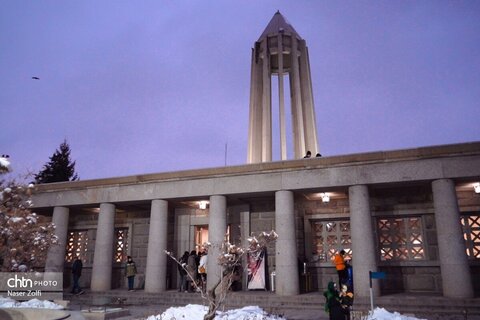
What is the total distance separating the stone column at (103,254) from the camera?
17.0m

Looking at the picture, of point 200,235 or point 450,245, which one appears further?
point 200,235

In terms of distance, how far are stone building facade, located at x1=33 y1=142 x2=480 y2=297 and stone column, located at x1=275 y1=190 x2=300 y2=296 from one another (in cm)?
4

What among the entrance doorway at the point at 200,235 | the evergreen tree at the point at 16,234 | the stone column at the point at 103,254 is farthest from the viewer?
the entrance doorway at the point at 200,235

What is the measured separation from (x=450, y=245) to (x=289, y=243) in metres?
5.25

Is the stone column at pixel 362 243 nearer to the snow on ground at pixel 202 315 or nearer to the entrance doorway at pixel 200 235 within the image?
the snow on ground at pixel 202 315

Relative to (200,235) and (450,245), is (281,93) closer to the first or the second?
(200,235)

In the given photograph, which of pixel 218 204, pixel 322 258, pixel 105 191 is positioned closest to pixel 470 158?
pixel 322 258

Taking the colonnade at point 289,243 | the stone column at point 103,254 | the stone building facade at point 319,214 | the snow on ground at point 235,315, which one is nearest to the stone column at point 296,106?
the stone building facade at point 319,214

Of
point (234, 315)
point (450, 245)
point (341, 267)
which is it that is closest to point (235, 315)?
point (234, 315)

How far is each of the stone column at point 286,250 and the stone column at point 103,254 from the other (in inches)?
294

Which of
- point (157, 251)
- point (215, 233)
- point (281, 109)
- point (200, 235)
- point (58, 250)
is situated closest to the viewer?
point (215, 233)

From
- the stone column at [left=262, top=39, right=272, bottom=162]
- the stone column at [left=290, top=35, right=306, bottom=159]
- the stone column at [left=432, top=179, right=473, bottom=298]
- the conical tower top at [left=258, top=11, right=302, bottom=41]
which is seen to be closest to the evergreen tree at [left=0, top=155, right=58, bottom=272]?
the stone column at [left=262, top=39, right=272, bottom=162]

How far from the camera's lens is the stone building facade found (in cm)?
1352

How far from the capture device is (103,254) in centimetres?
1723
